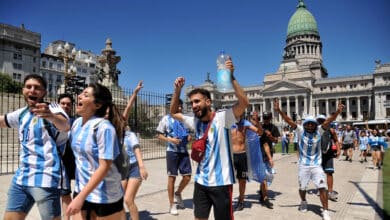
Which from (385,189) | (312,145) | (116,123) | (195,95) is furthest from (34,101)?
(385,189)

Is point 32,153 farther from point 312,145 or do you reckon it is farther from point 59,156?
point 312,145

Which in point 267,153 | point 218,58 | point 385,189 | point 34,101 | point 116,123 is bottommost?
point 385,189

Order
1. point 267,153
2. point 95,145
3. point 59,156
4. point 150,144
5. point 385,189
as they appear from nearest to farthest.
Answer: point 95,145
point 59,156
point 267,153
point 385,189
point 150,144

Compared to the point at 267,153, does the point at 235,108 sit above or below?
above

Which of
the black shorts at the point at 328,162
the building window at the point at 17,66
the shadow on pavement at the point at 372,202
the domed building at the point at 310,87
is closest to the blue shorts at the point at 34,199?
the shadow on pavement at the point at 372,202

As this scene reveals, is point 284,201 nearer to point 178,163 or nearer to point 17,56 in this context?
point 178,163

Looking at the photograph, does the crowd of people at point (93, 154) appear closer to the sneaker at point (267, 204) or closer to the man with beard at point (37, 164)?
the man with beard at point (37, 164)

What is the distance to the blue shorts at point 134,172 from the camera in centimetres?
427

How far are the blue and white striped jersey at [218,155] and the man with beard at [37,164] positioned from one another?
1416 mm

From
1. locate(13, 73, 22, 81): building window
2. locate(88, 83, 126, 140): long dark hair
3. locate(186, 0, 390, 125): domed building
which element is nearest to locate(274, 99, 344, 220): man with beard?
locate(88, 83, 126, 140): long dark hair

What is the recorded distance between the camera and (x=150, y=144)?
1944 centimetres

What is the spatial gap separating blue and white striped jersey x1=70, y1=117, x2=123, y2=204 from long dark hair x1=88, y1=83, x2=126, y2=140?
0.11 m

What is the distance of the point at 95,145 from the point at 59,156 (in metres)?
0.70

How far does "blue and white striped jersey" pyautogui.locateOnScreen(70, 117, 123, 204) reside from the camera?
8.11ft
